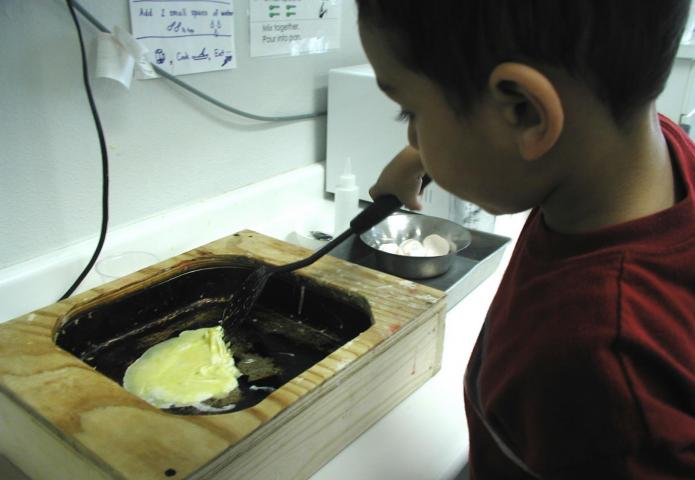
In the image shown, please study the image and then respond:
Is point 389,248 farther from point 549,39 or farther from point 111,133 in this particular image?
point 549,39

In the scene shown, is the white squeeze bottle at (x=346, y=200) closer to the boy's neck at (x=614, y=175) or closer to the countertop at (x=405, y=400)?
the countertop at (x=405, y=400)

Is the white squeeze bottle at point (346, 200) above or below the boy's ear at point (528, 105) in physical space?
below

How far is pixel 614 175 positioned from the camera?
1.22 feet

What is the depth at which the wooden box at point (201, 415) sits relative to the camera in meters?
0.45

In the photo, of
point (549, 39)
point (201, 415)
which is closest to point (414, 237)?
point (201, 415)

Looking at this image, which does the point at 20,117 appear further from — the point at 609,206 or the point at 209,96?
the point at 609,206

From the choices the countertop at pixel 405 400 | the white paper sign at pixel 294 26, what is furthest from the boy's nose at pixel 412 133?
the white paper sign at pixel 294 26

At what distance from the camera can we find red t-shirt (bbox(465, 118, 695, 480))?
33 centimetres

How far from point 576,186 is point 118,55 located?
0.57m

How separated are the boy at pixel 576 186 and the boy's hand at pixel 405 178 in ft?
0.78

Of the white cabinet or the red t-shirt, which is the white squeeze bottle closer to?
the red t-shirt

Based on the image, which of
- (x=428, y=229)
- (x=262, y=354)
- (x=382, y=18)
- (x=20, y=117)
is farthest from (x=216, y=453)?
(x=428, y=229)

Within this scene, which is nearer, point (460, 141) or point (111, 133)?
point (460, 141)

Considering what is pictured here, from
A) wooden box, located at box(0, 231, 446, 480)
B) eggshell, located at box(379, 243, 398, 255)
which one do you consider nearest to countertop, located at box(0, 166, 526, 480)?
wooden box, located at box(0, 231, 446, 480)
